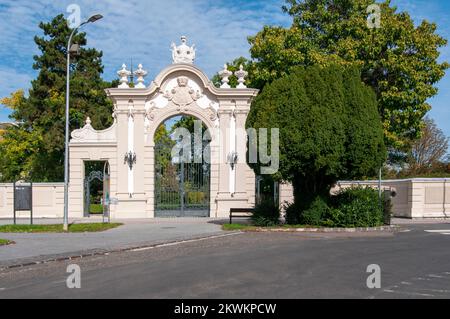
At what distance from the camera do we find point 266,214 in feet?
72.7

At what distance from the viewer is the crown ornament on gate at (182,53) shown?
28609 millimetres

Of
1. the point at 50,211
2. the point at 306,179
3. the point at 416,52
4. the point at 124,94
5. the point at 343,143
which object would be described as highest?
the point at 416,52

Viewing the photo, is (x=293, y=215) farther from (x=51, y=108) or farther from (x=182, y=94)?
(x=51, y=108)

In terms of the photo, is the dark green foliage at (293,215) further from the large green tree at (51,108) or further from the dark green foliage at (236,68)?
the large green tree at (51,108)

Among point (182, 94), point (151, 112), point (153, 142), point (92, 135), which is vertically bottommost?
point (153, 142)

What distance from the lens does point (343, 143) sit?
20078mm

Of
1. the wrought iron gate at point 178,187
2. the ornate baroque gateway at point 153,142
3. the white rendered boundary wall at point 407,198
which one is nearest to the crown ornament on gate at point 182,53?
the ornate baroque gateway at point 153,142

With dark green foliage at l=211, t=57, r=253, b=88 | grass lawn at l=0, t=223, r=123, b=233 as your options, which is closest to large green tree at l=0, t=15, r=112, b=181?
dark green foliage at l=211, t=57, r=253, b=88

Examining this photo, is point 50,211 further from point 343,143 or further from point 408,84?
point 408,84

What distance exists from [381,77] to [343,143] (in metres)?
14.6

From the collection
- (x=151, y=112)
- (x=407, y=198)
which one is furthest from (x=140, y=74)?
(x=407, y=198)

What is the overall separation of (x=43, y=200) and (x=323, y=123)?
16.5 m
